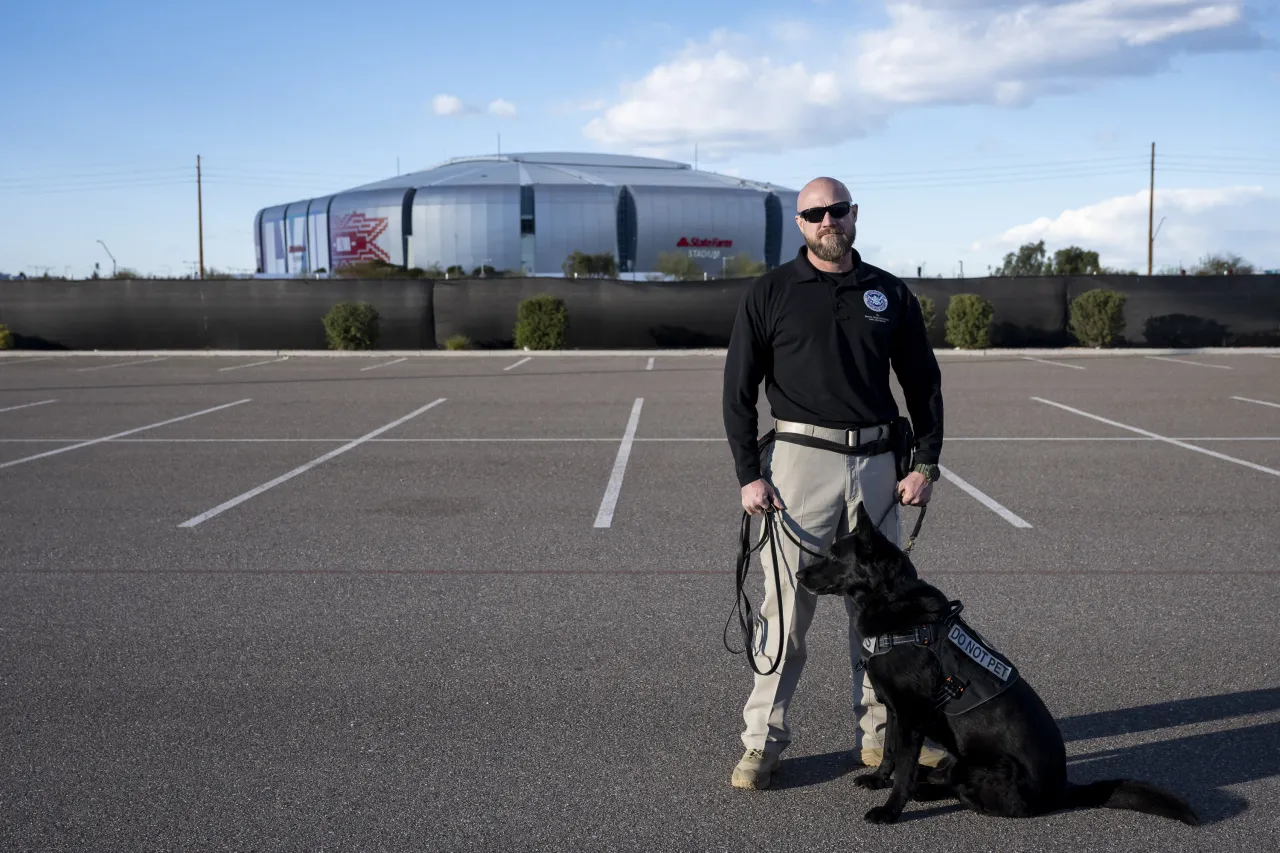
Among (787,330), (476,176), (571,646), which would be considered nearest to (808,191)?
(787,330)

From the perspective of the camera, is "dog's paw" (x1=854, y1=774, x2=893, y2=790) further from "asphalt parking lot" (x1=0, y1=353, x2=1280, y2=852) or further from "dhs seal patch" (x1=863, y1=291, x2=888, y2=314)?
"dhs seal patch" (x1=863, y1=291, x2=888, y2=314)

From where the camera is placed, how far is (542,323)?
88.1 ft

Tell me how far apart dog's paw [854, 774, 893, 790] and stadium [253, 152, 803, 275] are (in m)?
89.2

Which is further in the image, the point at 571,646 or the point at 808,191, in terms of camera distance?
the point at 571,646

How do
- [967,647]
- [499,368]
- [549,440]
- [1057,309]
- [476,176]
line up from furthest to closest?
[476,176], [1057,309], [499,368], [549,440], [967,647]

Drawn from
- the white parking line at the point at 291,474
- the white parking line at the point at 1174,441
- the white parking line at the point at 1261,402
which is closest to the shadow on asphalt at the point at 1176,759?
the white parking line at the point at 291,474

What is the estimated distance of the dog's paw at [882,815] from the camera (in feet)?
11.7

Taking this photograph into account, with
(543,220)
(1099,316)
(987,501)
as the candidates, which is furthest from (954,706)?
(543,220)

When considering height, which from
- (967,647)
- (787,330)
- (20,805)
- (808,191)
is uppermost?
(808,191)

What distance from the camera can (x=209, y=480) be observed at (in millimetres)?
9648

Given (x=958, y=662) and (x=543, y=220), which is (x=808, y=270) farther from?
(x=543, y=220)

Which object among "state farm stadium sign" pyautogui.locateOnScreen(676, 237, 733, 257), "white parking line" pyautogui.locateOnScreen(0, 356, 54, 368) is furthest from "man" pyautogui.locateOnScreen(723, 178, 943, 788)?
"state farm stadium sign" pyautogui.locateOnScreen(676, 237, 733, 257)

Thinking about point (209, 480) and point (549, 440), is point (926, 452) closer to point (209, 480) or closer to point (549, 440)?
point (209, 480)

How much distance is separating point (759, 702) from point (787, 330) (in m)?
1.26
